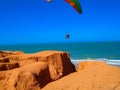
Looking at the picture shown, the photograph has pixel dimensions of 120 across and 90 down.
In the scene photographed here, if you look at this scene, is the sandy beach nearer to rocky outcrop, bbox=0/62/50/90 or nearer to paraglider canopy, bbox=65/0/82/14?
rocky outcrop, bbox=0/62/50/90

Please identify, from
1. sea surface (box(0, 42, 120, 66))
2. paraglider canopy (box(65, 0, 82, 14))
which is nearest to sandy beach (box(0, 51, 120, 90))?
paraglider canopy (box(65, 0, 82, 14))

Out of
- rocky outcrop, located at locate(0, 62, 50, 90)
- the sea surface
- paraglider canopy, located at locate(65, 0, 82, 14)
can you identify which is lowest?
the sea surface

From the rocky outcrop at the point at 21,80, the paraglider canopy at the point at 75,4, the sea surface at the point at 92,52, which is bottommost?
the sea surface at the point at 92,52

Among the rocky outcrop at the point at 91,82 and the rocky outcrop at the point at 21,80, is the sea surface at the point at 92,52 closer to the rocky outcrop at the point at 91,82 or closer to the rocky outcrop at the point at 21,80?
the rocky outcrop at the point at 91,82

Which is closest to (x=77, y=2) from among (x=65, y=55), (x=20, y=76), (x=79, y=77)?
(x=79, y=77)

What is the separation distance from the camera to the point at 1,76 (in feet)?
30.5

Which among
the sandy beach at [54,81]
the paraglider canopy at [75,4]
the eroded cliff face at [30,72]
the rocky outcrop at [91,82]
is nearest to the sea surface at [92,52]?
the eroded cliff face at [30,72]

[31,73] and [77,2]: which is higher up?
[77,2]

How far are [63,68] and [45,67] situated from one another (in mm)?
3596

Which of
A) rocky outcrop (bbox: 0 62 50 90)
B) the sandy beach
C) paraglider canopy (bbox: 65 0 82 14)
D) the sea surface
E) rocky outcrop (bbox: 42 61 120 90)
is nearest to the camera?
rocky outcrop (bbox: 42 61 120 90)

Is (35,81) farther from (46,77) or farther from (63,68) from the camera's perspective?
(63,68)

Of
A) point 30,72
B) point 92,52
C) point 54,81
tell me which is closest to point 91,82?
point 54,81

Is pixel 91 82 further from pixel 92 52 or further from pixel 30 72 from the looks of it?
pixel 92 52

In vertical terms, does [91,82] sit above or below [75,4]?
below
